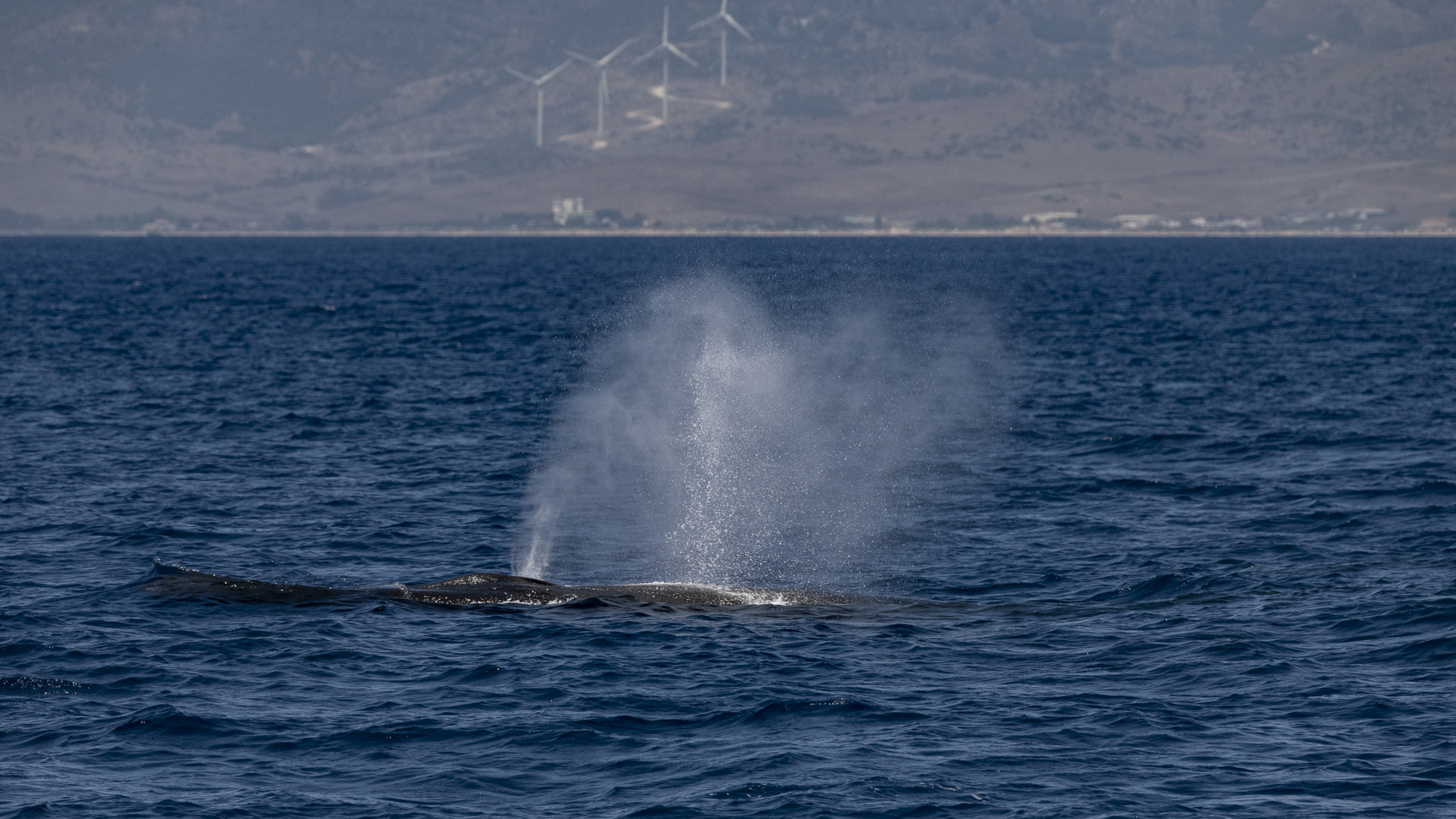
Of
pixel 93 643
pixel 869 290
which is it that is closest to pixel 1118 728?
pixel 93 643

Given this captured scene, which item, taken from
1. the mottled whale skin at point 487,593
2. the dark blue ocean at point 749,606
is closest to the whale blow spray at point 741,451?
the dark blue ocean at point 749,606

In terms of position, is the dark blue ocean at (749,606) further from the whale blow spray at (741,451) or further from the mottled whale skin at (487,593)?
the mottled whale skin at (487,593)

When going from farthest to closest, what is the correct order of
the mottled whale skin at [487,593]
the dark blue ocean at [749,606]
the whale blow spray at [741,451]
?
1. the whale blow spray at [741,451]
2. the mottled whale skin at [487,593]
3. the dark blue ocean at [749,606]

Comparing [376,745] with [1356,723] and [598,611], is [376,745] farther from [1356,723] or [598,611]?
[1356,723]

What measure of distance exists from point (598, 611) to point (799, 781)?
32.4ft

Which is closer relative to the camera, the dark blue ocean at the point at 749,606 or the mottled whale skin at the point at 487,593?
the dark blue ocean at the point at 749,606

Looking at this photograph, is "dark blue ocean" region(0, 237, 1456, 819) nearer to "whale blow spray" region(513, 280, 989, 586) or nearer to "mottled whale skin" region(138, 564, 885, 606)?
"whale blow spray" region(513, 280, 989, 586)

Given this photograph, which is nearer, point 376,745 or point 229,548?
point 376,745

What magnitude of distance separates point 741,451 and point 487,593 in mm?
23936

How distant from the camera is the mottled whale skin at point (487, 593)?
1337 inches

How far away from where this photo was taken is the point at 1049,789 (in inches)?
934

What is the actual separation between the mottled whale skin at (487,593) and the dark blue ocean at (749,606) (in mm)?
431

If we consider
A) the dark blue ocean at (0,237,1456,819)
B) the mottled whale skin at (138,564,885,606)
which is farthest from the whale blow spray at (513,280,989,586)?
the mottled whale skin at (138,564,885,606)

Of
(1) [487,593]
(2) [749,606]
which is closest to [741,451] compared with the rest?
(2) [749,606]
